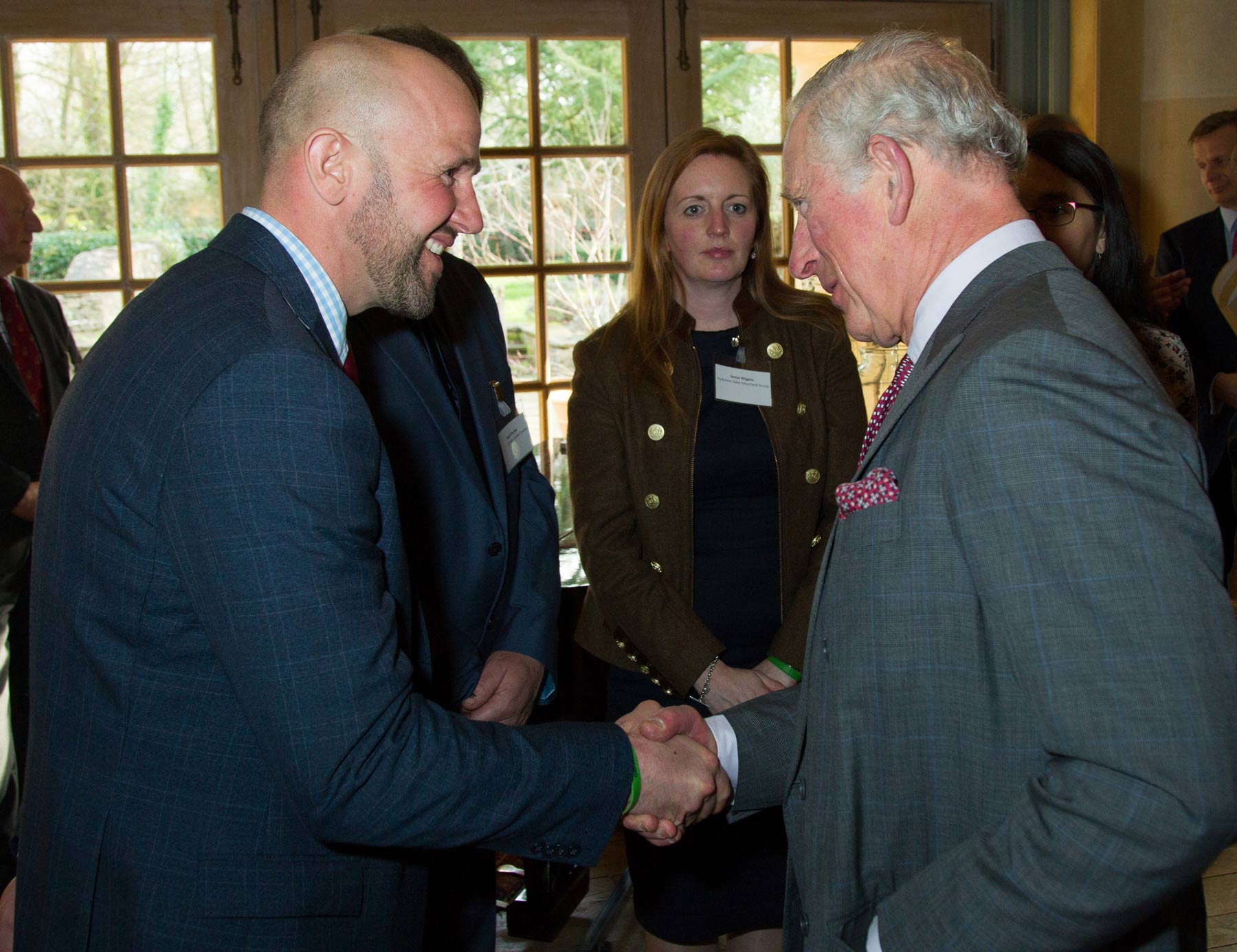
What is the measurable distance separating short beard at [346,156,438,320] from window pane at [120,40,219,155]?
10.1ft

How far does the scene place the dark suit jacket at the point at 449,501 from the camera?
1.91m

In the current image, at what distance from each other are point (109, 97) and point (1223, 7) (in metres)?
4.34

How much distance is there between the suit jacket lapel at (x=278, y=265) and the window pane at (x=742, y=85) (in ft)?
11.0

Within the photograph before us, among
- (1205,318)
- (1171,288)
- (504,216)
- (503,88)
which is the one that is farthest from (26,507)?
(1205,318)

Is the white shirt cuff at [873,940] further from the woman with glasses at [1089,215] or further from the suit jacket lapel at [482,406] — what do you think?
the woman with glasses at [1089,215]

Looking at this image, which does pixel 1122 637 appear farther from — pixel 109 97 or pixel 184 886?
pixel 109 97

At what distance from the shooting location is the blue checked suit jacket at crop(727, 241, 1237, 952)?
868 mm

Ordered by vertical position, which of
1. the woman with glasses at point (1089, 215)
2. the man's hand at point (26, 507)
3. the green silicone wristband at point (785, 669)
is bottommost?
the green silicone wristband at point (785, 669)

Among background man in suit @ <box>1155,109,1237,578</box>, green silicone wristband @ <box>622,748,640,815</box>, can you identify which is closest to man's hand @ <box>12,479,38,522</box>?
green silicone wristband @ <box>622,748,640,815</box>

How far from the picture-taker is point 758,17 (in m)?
4.36

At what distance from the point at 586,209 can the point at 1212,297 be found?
241 cm

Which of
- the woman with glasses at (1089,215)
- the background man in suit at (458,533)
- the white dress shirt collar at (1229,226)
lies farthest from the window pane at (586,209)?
the woman with glasses at (1089,215)

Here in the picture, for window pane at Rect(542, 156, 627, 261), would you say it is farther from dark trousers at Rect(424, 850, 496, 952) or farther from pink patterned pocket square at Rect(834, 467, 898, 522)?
pink patterned pocket square at Rect(834, 467, 898, 522)

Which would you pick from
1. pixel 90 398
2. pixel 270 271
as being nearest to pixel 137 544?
pixel 90 398
